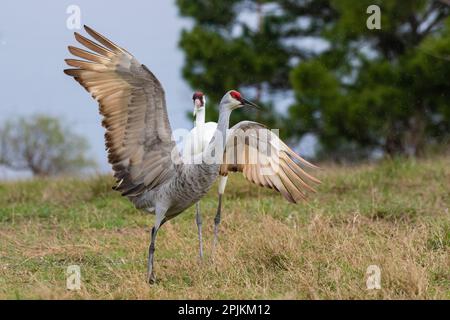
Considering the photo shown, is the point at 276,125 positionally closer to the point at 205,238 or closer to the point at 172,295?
the point at 205,238

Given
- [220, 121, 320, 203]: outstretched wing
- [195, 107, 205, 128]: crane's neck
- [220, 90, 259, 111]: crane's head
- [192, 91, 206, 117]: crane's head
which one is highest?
[192, 91, 206, 117]: crane's head

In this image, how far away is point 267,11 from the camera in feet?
70.1

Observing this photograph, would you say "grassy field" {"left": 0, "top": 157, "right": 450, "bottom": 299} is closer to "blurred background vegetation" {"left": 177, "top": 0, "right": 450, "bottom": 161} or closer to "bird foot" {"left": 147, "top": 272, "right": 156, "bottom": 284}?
"bird foot" {"left": 147, "top": 272, "right": 156, "bottom": 284}

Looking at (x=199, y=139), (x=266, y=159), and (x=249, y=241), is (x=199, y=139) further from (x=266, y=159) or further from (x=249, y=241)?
(x=249, y=241)

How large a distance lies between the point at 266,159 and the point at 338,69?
12.4 metres

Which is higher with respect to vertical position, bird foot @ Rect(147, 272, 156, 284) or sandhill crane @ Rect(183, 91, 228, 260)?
sandhill crane @ Rect(183, 91, 228, 260)

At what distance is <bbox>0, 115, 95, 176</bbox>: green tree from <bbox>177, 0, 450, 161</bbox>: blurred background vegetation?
7055mm

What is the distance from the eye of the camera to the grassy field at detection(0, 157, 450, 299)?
5672 mm

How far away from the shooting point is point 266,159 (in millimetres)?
7090

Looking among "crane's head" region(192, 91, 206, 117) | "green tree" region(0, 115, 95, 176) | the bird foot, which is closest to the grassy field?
the bird foot

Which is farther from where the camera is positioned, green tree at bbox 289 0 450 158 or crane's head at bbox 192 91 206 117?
green tree at bbox 289 0 450 158

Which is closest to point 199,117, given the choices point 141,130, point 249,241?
point 249,241
